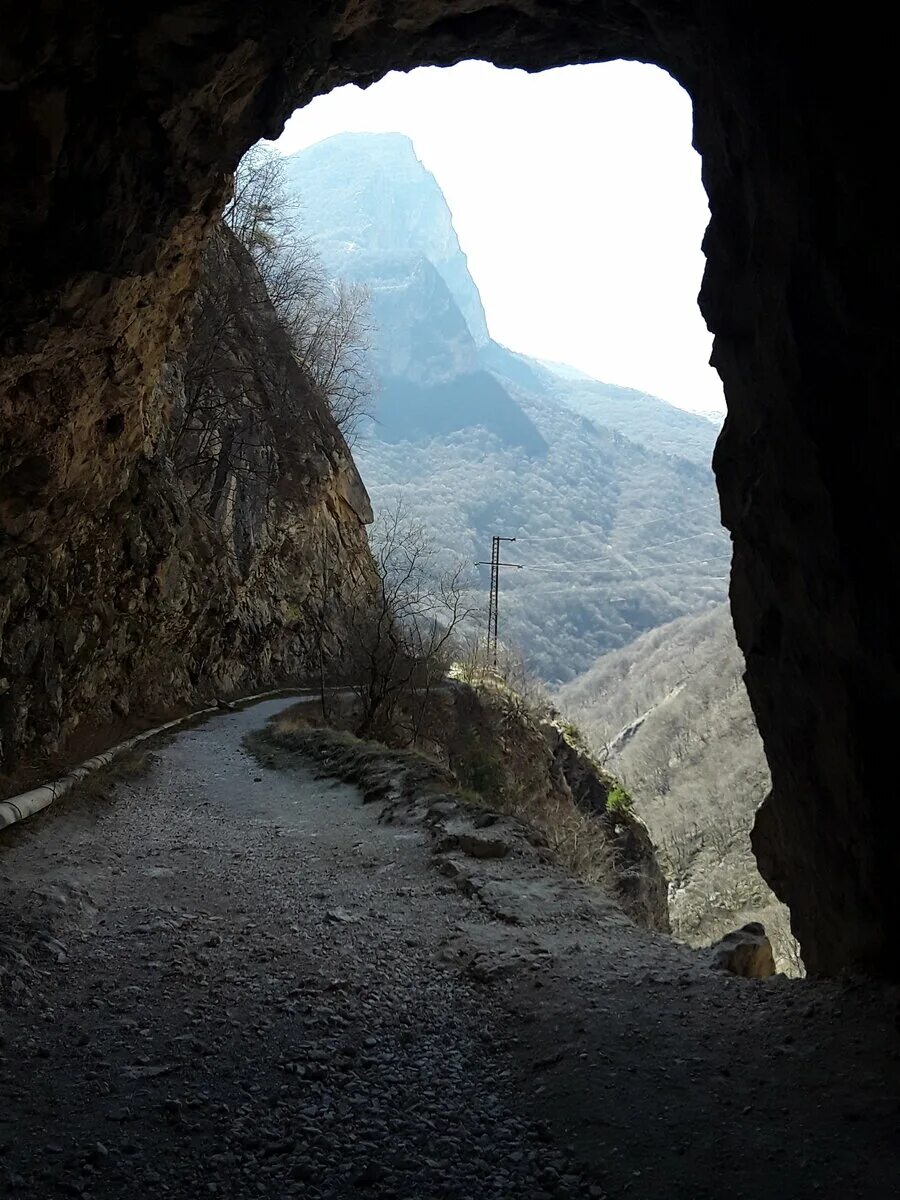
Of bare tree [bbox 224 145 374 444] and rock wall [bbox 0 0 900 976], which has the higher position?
bare tree [bbox 224 145 374 444]

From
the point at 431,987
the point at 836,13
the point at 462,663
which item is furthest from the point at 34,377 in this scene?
the point at 462,663

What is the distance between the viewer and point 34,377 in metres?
7.82

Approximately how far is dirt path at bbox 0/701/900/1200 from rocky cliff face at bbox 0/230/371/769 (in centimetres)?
445

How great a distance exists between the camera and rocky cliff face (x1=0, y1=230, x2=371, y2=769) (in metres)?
10.2

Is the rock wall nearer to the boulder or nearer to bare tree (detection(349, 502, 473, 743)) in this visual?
the boulder

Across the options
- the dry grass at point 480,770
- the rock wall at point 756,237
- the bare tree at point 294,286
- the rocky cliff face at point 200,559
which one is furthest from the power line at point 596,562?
the rock wall at point 756,237

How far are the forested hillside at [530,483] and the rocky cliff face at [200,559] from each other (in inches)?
2923

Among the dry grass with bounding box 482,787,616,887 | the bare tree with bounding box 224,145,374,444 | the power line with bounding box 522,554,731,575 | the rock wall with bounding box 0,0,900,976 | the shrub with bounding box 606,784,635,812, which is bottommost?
the shrub with bounding box 606,784,635,812

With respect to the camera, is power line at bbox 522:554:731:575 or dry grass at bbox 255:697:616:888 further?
power line at bbox 522:554:731:575

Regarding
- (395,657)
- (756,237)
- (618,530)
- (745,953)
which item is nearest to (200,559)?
(395,657)

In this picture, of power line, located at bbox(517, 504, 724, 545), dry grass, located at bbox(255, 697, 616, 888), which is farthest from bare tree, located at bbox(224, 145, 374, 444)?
power line, located at bbox(517, 504, 724, 545)

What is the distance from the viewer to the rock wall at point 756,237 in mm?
3957

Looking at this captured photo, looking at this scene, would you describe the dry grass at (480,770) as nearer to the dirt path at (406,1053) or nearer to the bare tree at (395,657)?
the bare tree at (395,657)

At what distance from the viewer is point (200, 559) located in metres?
19.5
